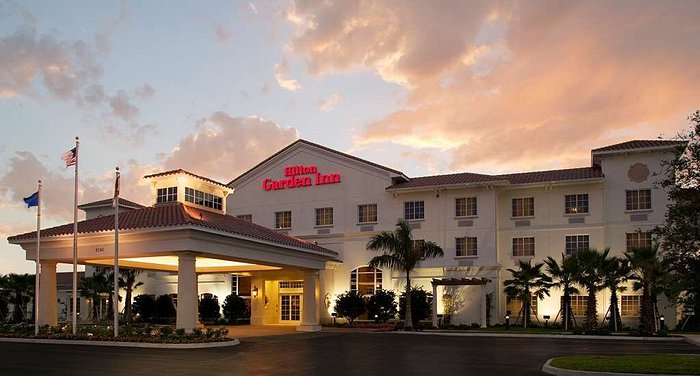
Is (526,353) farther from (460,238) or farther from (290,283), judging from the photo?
(290,283)

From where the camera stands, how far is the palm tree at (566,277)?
127ft

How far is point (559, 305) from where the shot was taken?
143ft

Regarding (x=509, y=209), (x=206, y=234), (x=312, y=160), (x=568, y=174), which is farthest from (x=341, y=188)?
(x=206, y=234)

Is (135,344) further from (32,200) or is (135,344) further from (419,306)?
(419,306)

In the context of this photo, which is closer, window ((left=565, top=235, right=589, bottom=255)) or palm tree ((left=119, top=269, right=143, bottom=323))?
window ((left=565, top=235, right=589, bottom=255))

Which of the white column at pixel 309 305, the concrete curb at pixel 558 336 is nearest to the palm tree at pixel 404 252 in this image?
the concrete curb at pixel 558 336

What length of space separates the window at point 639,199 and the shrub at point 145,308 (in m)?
35.6

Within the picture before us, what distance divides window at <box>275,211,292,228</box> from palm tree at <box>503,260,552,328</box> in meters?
17.1

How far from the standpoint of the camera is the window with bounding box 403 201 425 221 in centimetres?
4769

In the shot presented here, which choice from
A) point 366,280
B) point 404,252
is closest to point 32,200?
point 404,252

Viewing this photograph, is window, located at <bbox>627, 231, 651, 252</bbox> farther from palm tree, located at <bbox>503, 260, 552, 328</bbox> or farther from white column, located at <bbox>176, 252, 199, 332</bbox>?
white column, located at <bbox>176, 252, 199, 332</bbox>

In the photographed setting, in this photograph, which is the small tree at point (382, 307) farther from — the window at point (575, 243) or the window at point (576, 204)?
the window at point (576, 204)

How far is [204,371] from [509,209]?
31.9 metres

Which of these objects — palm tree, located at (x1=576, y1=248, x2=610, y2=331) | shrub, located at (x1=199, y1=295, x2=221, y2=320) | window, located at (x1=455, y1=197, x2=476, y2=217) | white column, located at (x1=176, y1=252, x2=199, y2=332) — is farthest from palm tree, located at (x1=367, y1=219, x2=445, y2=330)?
shrub, located at (x1=199, y1=295, x2=221, y2=320)
